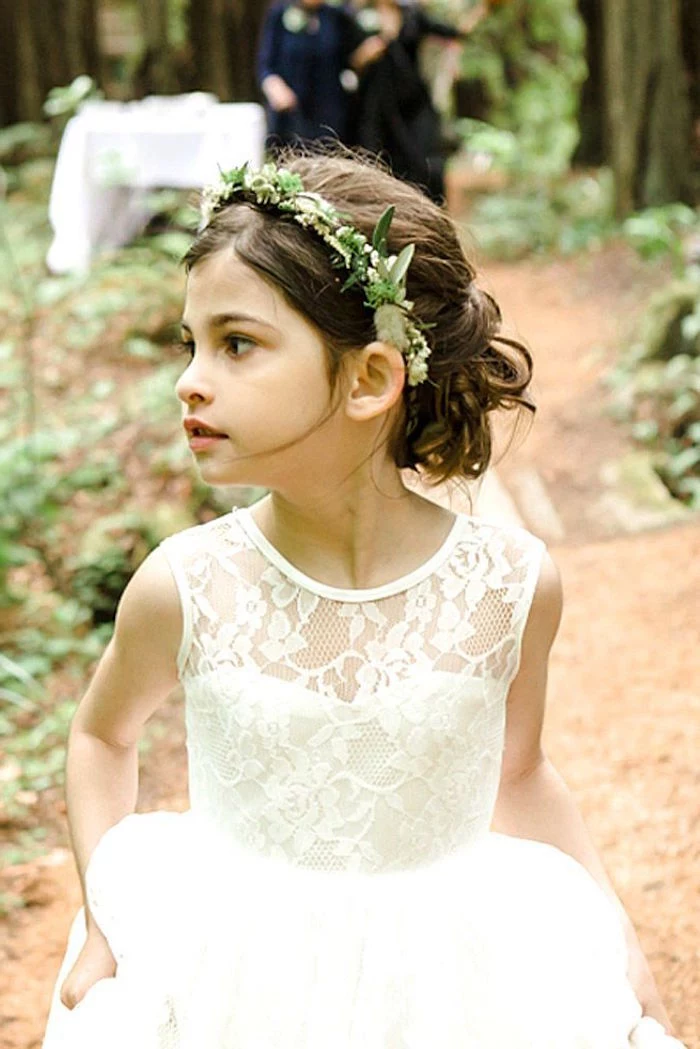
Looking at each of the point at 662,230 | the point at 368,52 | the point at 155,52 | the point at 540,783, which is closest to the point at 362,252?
the point at 540,783

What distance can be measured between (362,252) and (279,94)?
7.50 m

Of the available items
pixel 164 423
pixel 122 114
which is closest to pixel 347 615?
pixel 164 423

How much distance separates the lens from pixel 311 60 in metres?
8.91

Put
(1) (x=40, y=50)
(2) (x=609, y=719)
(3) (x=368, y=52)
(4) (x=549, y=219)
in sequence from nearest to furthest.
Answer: (2) (x=609, y=719) → (3) (x=368, y=52) → (4) (x=549, y=219) → (1) (x=40, y=50)

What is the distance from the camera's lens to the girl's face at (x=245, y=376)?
1717 millimetres

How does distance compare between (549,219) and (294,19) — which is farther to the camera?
(549,219)

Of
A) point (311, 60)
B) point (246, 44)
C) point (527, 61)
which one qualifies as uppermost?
point (311, 60)

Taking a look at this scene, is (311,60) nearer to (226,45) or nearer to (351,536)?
(226,45)

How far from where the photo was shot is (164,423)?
6.47 metres

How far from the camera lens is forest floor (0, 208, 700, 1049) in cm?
303

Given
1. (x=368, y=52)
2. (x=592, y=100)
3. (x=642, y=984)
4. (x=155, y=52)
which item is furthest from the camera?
(x=155, y=52)

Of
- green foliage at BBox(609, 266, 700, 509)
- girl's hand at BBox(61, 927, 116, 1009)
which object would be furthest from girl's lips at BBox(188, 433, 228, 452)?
green foliage at BBox(609, 266, 700, 509)

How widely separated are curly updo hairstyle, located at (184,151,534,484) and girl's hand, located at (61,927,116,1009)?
745 mm

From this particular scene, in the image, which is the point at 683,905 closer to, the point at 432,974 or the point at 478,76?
the point at 432,974
